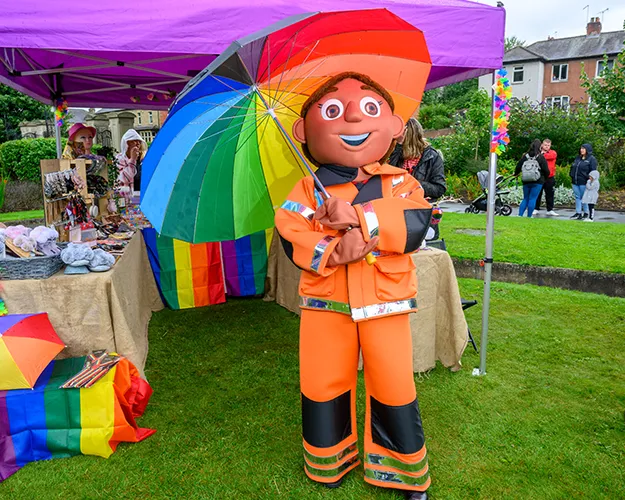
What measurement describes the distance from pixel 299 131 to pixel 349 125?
10.0 inches

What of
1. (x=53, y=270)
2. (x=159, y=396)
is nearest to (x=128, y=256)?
(x=53, y=270)

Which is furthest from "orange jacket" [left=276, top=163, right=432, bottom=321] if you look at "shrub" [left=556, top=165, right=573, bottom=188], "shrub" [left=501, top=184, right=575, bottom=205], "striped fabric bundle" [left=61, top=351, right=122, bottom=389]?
"shrub" [left=556, top=165, right=573, bottom=188]

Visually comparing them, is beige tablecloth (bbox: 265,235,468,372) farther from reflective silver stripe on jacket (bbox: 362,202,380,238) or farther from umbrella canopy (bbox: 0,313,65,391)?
umbrella canopy (bbox: 0,313,65,391)

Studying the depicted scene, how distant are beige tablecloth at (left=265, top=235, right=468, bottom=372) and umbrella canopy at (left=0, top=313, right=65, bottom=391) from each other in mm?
2053

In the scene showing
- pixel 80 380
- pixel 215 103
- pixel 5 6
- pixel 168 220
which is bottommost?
pixel 80 380

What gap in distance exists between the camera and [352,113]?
2.17 metres

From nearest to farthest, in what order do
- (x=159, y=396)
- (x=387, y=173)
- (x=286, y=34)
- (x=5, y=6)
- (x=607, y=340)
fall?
(x=286, y=34) < (x=387, y=173) < (x=5, y=6) < (x=159, y=396) < (x=607, y=340)

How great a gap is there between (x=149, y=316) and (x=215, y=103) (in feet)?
9.64

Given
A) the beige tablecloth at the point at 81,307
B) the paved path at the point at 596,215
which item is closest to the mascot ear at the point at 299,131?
the beige tablecloth at the point at 81,307

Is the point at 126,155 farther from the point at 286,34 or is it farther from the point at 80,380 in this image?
the point at 286,34

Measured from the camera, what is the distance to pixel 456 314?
339cm

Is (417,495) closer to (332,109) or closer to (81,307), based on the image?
(332,109)

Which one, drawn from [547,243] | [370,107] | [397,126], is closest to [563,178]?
[547,243]

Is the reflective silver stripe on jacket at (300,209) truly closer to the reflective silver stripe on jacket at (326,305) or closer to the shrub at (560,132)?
the reflective silver stripe on jacket at (326,305)
